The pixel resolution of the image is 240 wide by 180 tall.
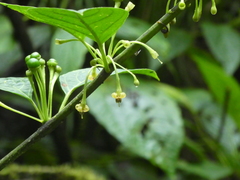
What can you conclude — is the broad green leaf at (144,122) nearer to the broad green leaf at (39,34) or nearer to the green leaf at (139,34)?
the green leaf at (139,34)

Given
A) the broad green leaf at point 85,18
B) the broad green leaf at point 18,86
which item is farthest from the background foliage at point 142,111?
the broad green leaf at point 85,18

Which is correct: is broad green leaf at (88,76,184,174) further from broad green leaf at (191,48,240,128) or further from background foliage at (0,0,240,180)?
broad green leaf at (191,48,240,128)

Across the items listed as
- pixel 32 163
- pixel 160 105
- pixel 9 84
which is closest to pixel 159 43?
pixel 160 105

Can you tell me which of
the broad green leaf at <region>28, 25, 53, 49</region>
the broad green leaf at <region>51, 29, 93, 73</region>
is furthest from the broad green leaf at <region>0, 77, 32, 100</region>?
the broad green leaf at <region>28, 25, 53, 49</region>

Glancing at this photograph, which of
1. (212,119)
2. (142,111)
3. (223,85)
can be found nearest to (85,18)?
(142,111)

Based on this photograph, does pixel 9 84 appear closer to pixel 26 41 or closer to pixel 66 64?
pixel 66 64

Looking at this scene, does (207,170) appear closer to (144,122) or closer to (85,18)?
(144,122)
